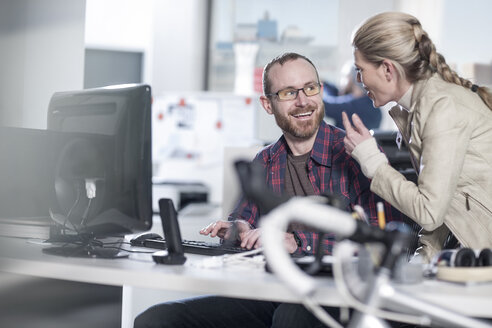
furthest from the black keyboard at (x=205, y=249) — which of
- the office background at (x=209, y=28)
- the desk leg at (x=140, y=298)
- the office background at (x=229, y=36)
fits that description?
the office background at (x=229, y=36)

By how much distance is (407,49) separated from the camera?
167cm

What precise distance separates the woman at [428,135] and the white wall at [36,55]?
99cm

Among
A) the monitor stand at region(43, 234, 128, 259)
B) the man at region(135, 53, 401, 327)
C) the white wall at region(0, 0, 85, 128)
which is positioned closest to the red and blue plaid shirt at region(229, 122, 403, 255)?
the man at region(135, 53, 401, 327)

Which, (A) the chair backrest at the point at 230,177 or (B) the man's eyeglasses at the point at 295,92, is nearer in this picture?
(B) the man's eyeglasses at the point at 295,92

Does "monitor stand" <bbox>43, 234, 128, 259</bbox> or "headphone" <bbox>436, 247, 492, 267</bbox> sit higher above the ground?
"headphone" <bbox>436, 247, 492, 267</bbox>

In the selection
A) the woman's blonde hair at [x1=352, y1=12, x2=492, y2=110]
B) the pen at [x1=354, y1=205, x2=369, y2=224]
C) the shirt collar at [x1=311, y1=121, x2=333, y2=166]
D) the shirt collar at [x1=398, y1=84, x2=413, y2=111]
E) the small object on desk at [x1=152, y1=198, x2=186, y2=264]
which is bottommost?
the small object on desk at [x1=152, y1=198, x2=186, y2=264]

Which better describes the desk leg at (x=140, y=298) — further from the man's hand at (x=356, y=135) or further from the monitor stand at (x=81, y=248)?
the man's hand at (x=356, y=135)

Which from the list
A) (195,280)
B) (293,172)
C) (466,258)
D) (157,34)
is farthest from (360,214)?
(157,34)

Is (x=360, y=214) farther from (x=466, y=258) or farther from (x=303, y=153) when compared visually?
(x=303, y=153)

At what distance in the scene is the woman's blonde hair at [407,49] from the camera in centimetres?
167

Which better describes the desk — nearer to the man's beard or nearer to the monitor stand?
the monitor stand

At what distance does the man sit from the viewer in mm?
1771

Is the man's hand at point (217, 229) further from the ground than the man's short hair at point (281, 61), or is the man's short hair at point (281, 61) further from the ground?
the man's short hair at point (281, 61)

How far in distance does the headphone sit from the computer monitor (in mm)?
615
